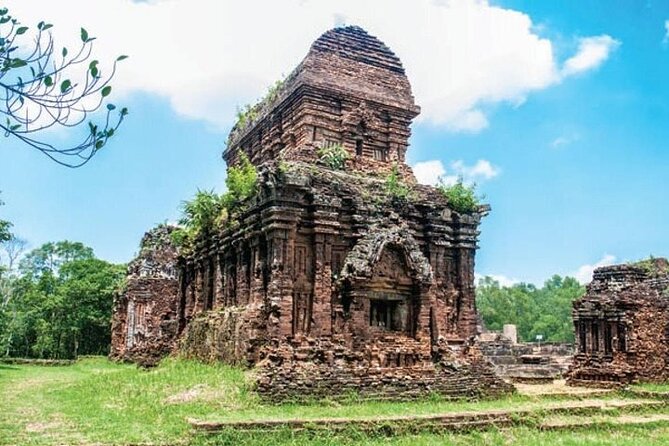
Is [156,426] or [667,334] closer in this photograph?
[156,426]

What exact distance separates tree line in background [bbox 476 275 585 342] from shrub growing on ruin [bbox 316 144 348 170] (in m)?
56.4

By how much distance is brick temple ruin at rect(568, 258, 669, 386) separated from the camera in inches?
818

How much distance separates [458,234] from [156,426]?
9.25m

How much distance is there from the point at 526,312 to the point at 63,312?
59361 mm

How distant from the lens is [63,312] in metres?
41.3

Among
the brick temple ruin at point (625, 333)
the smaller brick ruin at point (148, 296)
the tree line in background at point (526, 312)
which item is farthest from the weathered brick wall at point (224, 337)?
the tree line in background at point (526, 312)

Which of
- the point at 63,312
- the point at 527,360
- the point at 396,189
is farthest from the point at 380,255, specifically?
the point at 63,312

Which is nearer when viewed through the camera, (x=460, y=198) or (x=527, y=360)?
(x=460, y=198)

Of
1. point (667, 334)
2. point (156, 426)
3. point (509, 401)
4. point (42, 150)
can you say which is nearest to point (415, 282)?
point (509, 401)

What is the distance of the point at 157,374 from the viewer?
53.3ft

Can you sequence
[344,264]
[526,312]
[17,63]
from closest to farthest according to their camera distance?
[17,63]
[344,264]
[526,312]

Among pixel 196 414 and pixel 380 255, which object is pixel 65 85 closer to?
pixel 196 414

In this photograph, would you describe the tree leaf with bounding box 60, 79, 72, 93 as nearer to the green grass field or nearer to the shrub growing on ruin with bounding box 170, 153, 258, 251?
the green grass field

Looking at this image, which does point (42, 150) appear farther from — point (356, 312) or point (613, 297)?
point (613, 297)
